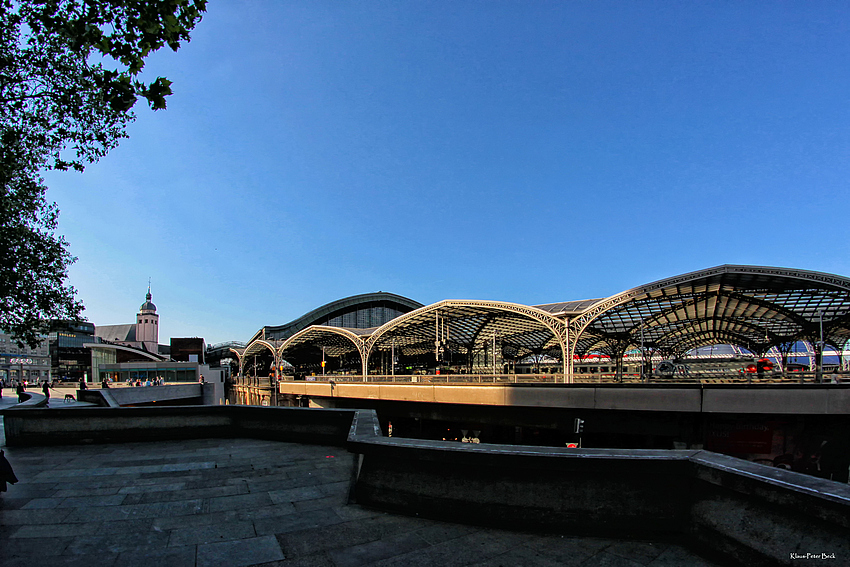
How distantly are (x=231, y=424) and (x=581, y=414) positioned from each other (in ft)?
65.8

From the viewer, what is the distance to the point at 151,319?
178875 mm

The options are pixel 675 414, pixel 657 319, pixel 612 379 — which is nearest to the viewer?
pixel 675 414

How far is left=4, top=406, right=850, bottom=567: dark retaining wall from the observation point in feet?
10.7

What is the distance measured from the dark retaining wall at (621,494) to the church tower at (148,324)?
19472 centimetres

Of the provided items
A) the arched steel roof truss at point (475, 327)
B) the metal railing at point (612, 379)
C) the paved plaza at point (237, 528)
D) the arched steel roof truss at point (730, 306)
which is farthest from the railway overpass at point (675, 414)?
the paved plaza at point (237, 528)

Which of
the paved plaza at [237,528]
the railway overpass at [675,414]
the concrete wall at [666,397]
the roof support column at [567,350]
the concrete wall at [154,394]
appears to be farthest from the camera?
the roof support column at [567,350]

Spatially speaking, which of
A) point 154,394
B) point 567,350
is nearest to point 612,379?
point 567,350

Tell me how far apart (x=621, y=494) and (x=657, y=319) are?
46.5 m

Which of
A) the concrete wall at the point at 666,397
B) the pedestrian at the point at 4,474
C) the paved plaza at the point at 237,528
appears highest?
the pedestrian at the point at 4,474

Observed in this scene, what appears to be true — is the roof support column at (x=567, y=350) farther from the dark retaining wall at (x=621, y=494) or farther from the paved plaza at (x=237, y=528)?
the dark retaining wall at (x=621, y=494)

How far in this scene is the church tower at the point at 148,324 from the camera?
175 meters

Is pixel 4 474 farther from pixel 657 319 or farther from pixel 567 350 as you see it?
pixel 657 319

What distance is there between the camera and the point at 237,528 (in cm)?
489

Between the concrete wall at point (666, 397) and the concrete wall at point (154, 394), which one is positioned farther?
the concrete wall at point (154, 394)
